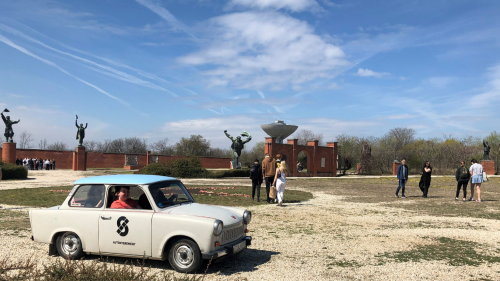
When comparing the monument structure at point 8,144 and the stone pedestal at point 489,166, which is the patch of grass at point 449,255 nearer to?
the monument structure at point 8,144


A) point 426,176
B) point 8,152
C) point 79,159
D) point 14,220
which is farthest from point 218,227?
Answer: point 79,159

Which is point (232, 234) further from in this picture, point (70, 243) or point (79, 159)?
point (79, 159)

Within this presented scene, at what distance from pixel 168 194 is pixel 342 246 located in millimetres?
3458

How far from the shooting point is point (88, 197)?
583cm

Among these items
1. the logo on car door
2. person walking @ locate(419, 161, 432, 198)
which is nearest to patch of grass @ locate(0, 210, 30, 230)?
the logo on car door

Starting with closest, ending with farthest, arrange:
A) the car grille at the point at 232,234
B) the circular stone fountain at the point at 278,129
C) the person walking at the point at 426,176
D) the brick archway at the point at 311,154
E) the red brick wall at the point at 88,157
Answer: the car grille at the point at 232,234 < the person walking at the point at 426,176 < the brick archway at the point at 311,154 < the circular stone fountain at the point at 278,129 < the red brick wall at the point at 88,157

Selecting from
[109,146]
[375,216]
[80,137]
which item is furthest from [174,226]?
[109,146]

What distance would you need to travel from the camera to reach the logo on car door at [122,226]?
546 centimetres

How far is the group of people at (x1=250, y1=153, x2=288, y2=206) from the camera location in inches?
503

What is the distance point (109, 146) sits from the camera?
92250 millimetres

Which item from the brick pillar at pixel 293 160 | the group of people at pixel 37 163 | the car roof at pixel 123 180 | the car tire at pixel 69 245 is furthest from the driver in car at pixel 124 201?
the group of people at pixel 37 163

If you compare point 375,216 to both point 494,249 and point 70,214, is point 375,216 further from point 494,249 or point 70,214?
point 70,214

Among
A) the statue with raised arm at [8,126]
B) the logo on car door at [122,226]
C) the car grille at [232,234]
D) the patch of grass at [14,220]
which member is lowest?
the patch of grass at [14,220]

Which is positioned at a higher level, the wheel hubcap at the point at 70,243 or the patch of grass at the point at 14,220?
the wheel hubcap at the point at 70,243
